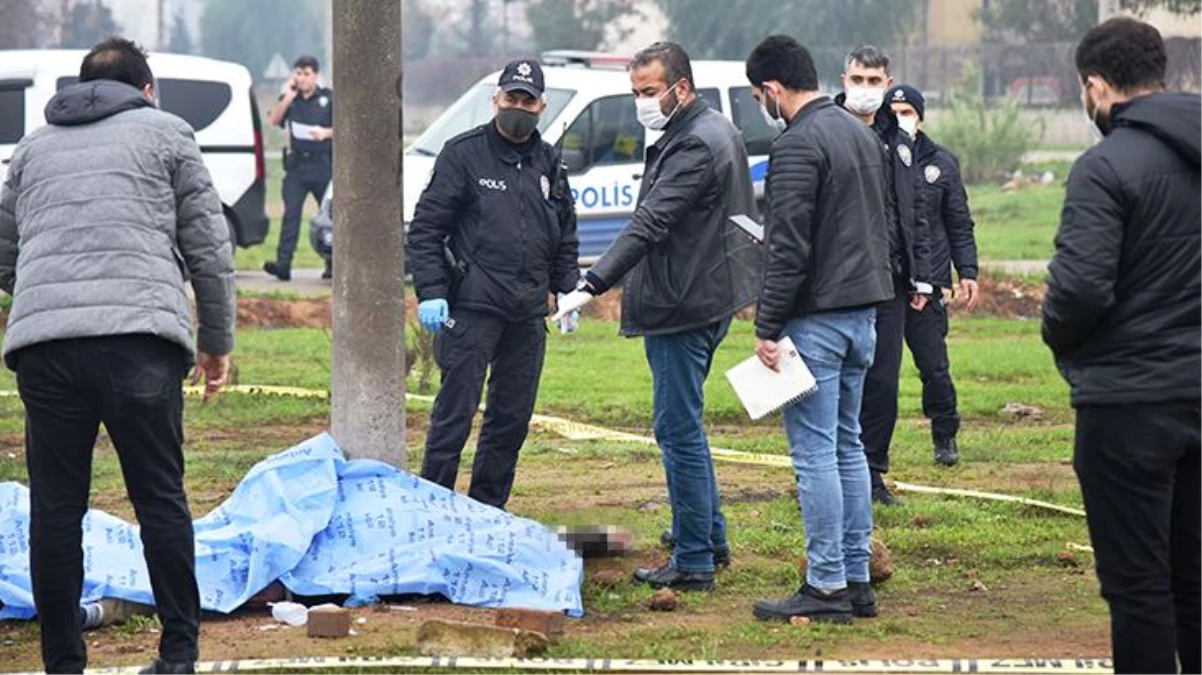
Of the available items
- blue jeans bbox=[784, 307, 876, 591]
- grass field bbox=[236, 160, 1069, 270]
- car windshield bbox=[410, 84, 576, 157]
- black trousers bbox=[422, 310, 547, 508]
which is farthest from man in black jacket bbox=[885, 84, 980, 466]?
grass field bbox=[236, 160, 1069, 270]

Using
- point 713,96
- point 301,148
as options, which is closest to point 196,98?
point 301,148

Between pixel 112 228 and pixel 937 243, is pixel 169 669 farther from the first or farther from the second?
pixel 937 243

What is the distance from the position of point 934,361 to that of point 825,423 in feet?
10.9

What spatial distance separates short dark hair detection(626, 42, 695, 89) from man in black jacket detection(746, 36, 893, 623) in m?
0.58

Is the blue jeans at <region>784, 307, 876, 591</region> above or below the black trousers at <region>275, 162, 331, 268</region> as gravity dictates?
above

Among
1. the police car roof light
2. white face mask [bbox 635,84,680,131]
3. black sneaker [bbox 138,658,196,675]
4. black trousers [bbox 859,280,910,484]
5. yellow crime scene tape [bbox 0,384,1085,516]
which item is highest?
white face mask [bbox 635,84,680,131]

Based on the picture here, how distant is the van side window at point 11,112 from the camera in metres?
19.4

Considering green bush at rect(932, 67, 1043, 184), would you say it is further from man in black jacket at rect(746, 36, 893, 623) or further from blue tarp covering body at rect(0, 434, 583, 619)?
man in black jacket at rect(746, 36, 893, 623)

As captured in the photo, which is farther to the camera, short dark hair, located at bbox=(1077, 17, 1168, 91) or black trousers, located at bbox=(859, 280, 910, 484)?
black trousers, located at bbox=(859, 280, 910, 484)

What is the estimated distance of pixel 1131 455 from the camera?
17.7 ft

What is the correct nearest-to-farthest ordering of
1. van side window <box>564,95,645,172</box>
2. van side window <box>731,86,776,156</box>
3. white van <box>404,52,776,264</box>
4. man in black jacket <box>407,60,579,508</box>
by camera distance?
man in black jacket <box>407,60,579,508</box>
white van <box>404,52,776,264</box>
van side window <box>564,95,645,172</box>
van side window <box>731,86,776,156</box>

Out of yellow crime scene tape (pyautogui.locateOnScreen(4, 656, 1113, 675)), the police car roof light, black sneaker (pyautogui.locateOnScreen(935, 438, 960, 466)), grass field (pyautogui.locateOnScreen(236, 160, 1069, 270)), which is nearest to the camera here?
yellow crime scene tape (pyautogui.locateOnScreen(4, 656, 1113, 675))

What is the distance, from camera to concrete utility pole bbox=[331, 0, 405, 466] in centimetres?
794

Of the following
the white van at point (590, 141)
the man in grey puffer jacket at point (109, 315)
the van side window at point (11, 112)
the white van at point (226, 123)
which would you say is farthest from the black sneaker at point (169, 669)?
the white van at point (226, 123)
